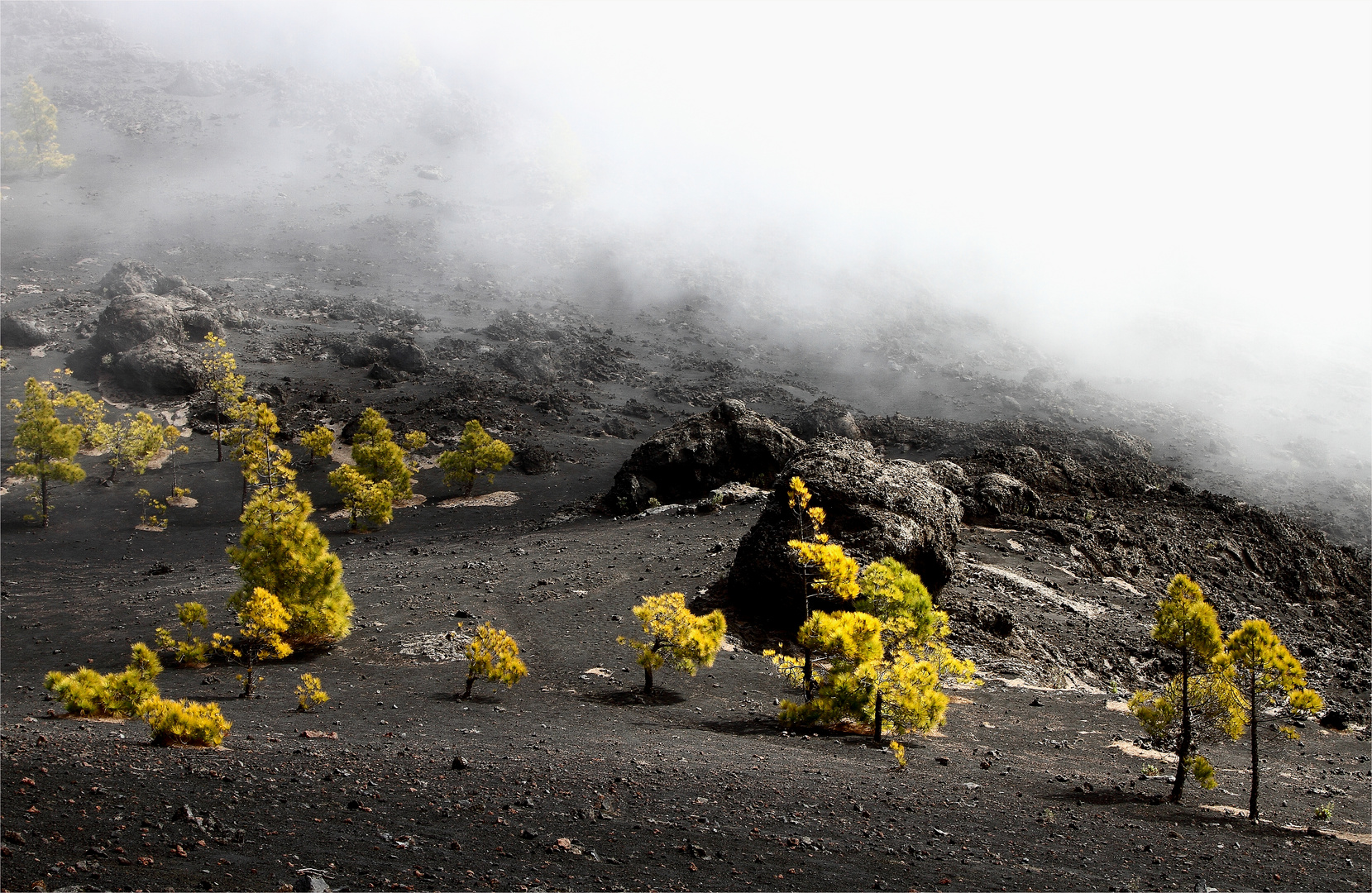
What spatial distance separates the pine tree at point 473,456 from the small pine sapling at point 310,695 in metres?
27.4

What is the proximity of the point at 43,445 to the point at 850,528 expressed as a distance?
114 ft

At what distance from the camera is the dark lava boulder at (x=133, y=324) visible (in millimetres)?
55750

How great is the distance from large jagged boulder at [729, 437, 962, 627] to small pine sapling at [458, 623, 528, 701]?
819 cm

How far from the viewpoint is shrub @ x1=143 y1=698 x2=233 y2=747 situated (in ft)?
35.6

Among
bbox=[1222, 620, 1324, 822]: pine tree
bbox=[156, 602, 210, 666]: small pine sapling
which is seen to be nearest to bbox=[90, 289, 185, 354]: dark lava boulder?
bbox=[156, 602, 210, 666]: small pine sapling

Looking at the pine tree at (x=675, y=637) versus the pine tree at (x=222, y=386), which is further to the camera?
the pine tree at (x=222, y=386)

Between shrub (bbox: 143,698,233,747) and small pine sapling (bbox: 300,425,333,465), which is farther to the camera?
small pine sapling (bbox: 300,425,333,465)

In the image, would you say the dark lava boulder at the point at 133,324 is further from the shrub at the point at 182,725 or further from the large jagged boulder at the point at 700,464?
the shrub at the point at 182,725

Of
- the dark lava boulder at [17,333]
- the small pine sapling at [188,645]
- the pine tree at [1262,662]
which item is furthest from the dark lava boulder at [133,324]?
the pine tree at [1262,662]

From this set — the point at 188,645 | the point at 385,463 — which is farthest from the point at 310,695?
the point at 385,463

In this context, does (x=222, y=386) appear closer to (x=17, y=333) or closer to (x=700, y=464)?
(x=17, y=333)

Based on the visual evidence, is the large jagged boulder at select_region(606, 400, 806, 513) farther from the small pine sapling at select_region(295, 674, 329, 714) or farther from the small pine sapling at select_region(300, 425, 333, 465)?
the small pine sapling at select_region(295, 674, 329, 714)

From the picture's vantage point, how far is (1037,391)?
69.9 meters

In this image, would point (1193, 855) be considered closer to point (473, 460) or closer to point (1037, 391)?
point (473, 460)
